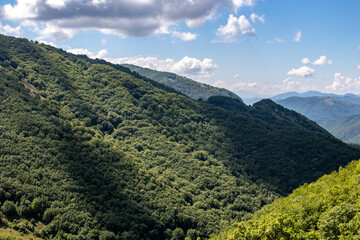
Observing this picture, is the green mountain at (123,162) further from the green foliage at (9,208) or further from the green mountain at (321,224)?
the green mountain at (321,224)

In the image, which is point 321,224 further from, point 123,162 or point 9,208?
point 123,162

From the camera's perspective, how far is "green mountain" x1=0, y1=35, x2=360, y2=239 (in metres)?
81.4

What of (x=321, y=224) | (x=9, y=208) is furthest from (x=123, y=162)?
(x=321, y=224)

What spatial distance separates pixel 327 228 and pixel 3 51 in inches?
8676

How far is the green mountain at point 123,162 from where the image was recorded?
81.4m

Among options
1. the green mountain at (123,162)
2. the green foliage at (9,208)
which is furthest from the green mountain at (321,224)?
the green foliage at (9,208)

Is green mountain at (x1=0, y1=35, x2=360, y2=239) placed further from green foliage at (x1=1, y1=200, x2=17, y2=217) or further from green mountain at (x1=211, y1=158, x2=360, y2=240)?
green mountain at (x1=211, y1=158, x2=360, y2=240)

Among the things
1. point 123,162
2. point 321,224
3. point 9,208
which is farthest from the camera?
point 123,162

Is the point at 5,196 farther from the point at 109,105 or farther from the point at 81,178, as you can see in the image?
the point at 109,105

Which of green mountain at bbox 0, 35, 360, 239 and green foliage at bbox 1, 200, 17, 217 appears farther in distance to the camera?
green mountain at bbox 0, 35, 360, 239

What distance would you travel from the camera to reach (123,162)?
4739 inches

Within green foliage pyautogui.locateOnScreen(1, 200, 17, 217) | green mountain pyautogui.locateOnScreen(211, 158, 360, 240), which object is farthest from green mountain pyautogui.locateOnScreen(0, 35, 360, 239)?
green mountain pyautogui.locateOnScreen(211, 158, 360, 240)

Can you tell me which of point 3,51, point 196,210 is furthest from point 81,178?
point 3,51

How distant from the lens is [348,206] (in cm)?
3769
